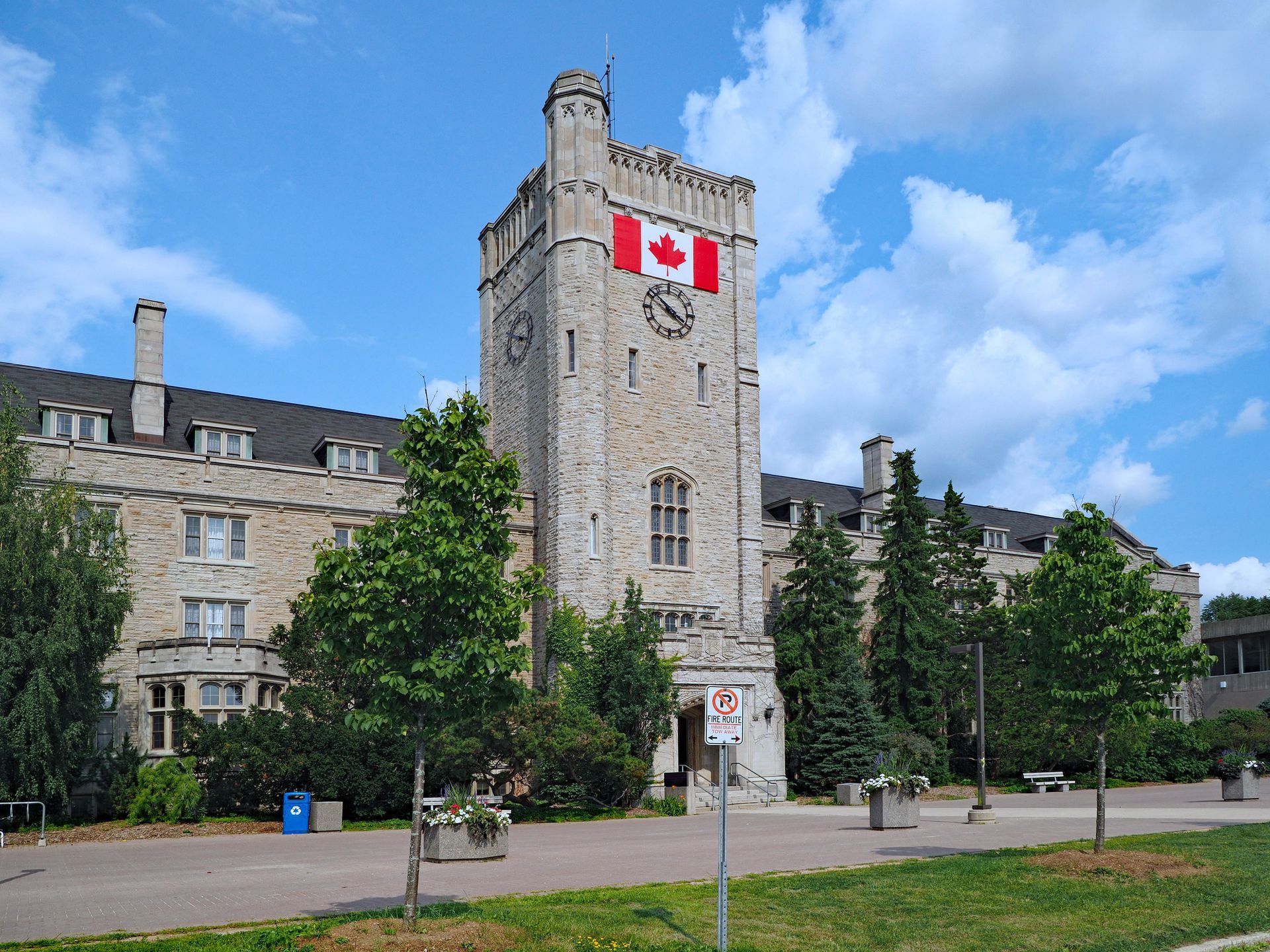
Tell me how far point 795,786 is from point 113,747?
71.4ft

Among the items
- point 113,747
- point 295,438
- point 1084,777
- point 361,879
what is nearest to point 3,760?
point 113,747

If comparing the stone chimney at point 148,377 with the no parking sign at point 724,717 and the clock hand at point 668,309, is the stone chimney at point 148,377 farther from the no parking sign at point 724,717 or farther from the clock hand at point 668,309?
the no parking sign at point 724,717

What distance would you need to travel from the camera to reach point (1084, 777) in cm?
4225

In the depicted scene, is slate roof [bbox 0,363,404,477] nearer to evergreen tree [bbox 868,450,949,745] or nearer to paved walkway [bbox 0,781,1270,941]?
paved walkway [bbox 0,781,1270,941]

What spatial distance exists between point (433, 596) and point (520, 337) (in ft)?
99.6

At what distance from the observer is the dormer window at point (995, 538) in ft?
189

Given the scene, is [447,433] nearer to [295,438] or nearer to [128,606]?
[128,606]

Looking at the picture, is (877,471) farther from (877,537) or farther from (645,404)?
(645,404)

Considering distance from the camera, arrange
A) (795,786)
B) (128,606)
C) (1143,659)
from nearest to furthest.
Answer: (1143,659) → (128,606) → (795,786)

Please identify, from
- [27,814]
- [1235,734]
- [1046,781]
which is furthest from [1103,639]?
[1235,734]

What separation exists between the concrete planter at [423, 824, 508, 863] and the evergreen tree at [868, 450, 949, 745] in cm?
2391

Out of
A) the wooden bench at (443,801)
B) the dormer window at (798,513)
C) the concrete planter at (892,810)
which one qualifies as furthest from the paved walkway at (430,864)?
the dormer window at (798,513)

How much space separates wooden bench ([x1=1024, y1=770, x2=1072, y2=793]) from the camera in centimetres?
3866

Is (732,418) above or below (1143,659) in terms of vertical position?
above
